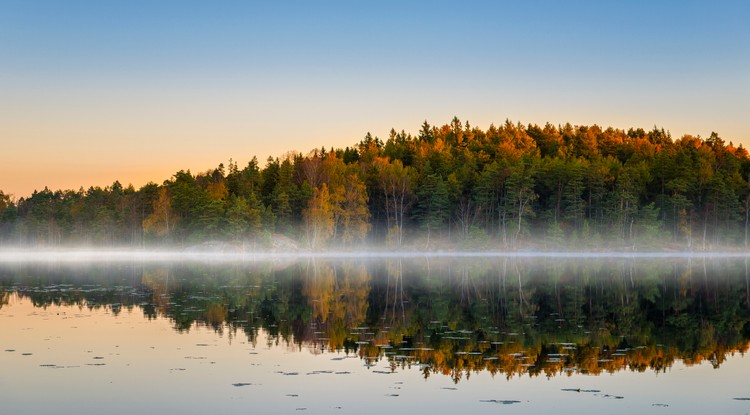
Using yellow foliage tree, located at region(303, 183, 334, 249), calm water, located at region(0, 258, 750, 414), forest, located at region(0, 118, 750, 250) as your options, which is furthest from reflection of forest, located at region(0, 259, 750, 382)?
forest, located at region(0, 118, 750, 250)

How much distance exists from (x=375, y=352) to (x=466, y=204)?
4450 inches

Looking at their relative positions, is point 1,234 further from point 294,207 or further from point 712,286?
point 712,286

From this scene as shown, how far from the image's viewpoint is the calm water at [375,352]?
51.2ft

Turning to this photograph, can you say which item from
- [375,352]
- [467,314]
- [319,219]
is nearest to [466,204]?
[319,219]

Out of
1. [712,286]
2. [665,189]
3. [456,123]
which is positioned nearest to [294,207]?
[665,189]

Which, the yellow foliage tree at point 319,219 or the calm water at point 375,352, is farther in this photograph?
the yellow foliage tree at point 319,219

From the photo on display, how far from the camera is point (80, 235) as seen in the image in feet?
552

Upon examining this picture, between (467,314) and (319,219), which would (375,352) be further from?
(319,219)

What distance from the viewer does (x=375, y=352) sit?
21297mm

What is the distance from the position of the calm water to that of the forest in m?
82.3

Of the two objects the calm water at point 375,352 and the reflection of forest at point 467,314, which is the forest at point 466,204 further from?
the calm water at point 375,352

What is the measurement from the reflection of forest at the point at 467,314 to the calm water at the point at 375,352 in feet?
0.37

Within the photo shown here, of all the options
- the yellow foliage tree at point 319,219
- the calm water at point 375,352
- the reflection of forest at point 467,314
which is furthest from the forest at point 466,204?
the calm water at point 375,352

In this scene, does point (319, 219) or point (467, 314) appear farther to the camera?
point (319, 219)
